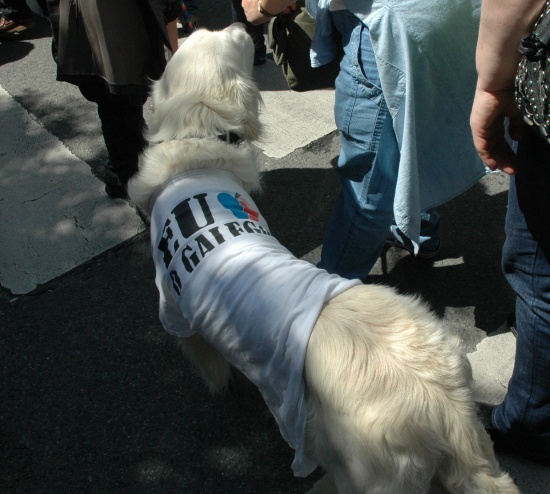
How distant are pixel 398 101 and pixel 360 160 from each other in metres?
0.30

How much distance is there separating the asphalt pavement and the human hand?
1.18 m

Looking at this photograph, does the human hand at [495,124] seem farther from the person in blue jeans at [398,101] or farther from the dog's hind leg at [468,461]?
the dog's hind leg at [468,461]

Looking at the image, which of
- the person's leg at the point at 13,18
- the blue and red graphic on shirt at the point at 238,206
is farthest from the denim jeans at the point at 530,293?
the person's leg at the point at 13,18

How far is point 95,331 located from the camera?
2.67 meters

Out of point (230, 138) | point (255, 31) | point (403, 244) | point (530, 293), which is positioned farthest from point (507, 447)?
point (255, 31)

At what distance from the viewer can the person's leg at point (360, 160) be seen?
1.90 meters

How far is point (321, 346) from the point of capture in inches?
58.2

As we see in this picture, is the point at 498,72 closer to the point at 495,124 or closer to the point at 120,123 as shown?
the point at 495,124

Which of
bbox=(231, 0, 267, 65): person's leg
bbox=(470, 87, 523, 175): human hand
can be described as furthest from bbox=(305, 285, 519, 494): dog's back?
bbox=(231, 0, 267, 65): person's leg

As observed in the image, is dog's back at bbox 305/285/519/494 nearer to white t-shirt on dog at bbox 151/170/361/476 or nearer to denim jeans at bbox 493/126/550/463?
white t-shirt on dog at bbox 151/170/361/476

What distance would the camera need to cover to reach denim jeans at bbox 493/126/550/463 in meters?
1.43

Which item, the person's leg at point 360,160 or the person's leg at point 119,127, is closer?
the person's leg at point 360,160

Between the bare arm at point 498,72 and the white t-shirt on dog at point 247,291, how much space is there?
0.57 metres

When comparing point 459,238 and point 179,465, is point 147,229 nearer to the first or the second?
point 179,465
